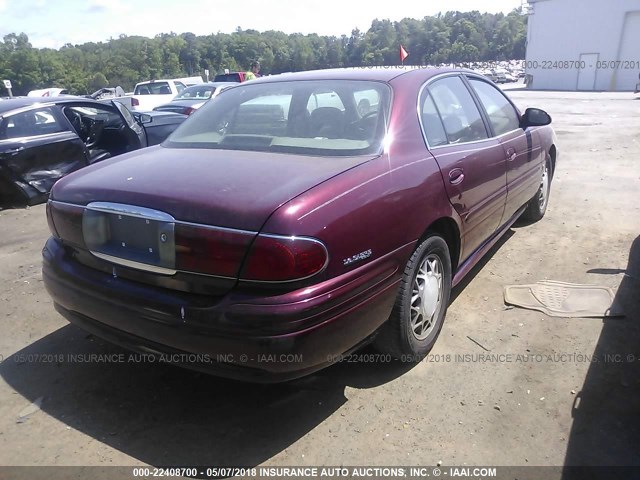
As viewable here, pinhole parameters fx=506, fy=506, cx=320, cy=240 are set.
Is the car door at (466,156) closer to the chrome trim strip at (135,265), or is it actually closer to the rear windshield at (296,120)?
the rear windshield at (296,120)

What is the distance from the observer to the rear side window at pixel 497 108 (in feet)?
12.7

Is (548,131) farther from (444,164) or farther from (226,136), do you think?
(226,136)

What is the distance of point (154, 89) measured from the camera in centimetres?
1997

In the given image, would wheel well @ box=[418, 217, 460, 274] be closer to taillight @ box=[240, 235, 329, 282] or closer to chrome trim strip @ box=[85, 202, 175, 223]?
taillight @ box=[240, 235, 329, 282]

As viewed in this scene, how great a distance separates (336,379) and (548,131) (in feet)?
12.2

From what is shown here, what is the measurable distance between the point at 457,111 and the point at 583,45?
144 ft

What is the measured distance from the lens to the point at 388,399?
8.70 ft

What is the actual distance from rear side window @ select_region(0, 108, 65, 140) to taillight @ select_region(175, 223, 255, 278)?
5.55 metres

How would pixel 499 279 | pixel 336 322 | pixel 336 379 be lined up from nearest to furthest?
pixel 336 322 < pixel 336 379 < pixel 499 279

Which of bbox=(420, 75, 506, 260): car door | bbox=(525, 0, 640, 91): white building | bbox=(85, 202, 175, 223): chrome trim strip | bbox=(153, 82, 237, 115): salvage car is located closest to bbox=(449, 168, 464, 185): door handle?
bbox=(420, 75, 506, 260): car door

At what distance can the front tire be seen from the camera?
263cm

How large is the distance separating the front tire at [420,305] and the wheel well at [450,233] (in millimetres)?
65

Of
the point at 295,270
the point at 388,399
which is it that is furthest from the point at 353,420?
the point at 295,270

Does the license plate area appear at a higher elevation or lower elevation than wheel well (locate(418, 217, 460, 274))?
higher
